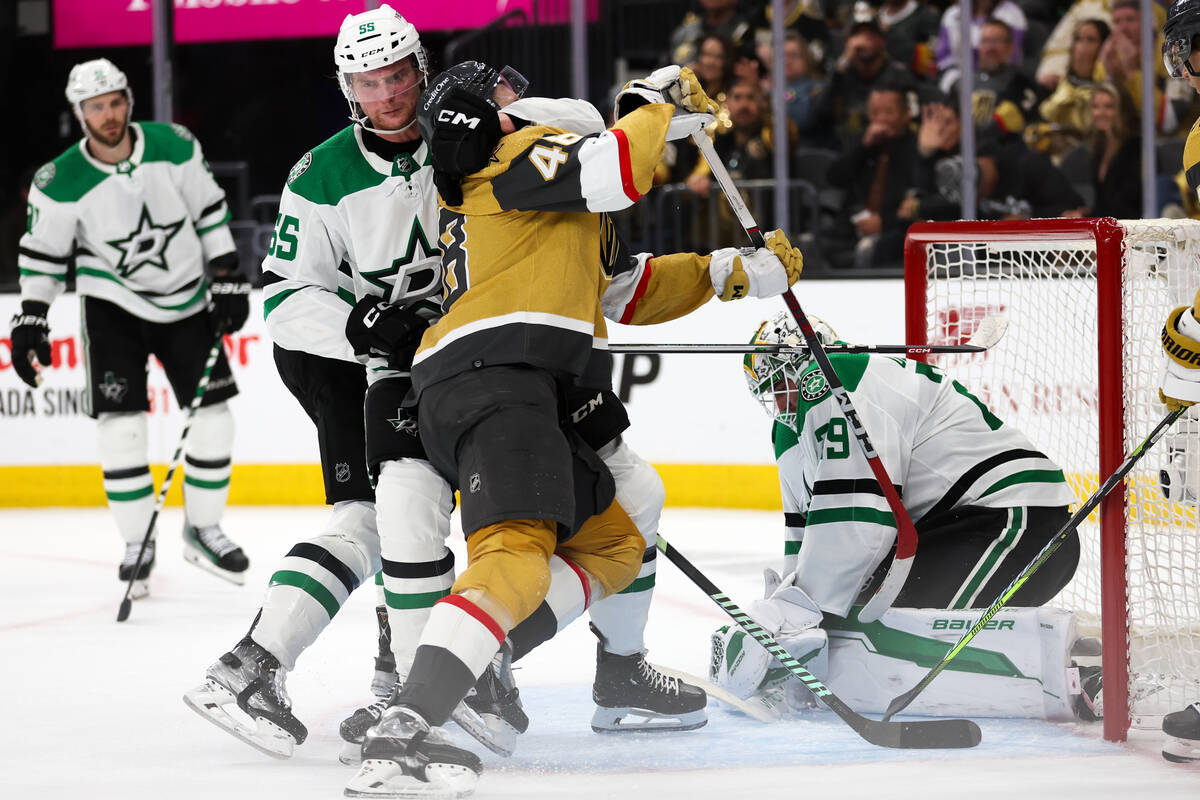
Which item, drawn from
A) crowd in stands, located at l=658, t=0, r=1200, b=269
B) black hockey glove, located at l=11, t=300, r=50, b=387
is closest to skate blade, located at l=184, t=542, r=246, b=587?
black hockey glove, located at l=11, t=300, r=50, b=387

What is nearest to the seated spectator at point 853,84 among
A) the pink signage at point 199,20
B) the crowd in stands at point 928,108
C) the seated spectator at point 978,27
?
the crowd in stands at point 928,108

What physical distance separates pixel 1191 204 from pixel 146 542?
3.64 m

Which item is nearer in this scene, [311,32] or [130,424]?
[130,424]

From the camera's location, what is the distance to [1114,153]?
558 centimetres

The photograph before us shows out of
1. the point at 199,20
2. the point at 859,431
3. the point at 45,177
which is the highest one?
the point at 199,20

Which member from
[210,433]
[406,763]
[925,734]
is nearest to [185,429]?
[210,433]

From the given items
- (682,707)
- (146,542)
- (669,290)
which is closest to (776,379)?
(669,290)

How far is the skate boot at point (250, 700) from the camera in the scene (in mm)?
2277

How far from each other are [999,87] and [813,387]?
3.67 metres

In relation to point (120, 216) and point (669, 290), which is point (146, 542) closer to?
Result: point (120, 216)

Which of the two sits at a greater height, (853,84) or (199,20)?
(199,20)

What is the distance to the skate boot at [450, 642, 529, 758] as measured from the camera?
2270 mm

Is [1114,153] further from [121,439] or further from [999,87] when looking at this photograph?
[121,439]

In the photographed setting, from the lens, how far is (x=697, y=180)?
19.2 feet
